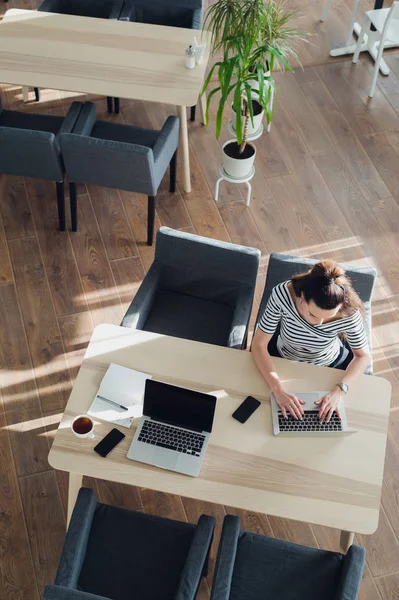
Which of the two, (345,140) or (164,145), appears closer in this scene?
(164,145)

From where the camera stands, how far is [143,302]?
3490mm

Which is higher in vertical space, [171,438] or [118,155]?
[118,155]

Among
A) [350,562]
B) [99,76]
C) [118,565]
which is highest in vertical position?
[99,76]

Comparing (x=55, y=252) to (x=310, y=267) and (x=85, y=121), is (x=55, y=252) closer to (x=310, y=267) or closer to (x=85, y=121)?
(x=85, y=121)

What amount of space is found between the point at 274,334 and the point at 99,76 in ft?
6.29

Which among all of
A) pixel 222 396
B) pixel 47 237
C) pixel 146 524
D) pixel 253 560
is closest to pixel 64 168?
pixel 47 237

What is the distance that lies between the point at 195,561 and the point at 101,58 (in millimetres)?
2956

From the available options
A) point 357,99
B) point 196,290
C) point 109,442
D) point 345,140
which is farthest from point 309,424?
point 357,99

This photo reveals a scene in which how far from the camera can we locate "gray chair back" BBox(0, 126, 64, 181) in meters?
3.86

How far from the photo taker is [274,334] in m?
3.34

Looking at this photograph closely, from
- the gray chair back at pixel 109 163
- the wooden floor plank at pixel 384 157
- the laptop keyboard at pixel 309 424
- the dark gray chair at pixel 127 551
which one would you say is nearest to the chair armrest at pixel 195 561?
the dark gray chair at pixel 127 551

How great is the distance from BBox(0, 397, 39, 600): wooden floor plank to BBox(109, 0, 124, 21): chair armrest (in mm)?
2879

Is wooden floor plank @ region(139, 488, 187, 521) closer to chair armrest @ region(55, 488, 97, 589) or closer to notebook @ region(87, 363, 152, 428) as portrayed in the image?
chair armrest @ region(55, 488, 97, 589)

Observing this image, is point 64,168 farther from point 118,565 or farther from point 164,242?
point 118,565
